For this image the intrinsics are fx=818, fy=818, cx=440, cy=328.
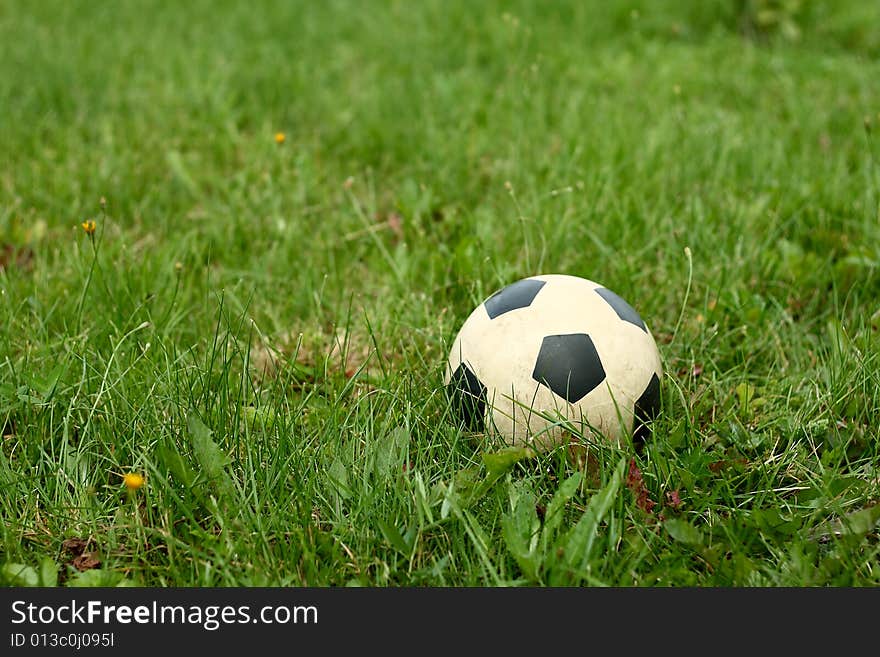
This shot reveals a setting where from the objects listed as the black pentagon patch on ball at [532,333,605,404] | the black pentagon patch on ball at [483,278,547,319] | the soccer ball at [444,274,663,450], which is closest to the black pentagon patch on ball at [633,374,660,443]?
the soccer ball at [444,274,663,450]

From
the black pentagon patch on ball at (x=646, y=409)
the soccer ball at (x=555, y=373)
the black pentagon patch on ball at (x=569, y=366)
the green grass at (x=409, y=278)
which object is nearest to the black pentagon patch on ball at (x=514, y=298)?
the soccer ball at (x=555, y=373)

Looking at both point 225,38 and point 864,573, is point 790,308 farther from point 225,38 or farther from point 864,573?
point 225,38

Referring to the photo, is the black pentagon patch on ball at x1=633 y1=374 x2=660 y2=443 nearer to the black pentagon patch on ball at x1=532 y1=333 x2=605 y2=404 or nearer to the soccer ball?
the soccer ball

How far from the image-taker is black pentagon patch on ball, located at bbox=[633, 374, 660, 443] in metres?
2.24

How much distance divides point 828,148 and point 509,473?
10.0ft

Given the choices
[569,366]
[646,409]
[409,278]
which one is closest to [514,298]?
[569,366]

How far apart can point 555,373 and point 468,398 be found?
26 cm

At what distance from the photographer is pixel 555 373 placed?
216 centimetres

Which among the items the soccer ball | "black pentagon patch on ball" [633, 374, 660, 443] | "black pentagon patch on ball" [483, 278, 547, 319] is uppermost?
"black pentagon patch on ball" [483, 278, 547, 319]

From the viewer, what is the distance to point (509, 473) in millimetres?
2055

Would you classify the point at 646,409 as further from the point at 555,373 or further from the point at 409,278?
the point at 409,278

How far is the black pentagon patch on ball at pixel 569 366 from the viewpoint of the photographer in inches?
84.7

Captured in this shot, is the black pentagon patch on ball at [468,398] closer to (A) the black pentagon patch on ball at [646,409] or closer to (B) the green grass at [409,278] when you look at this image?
(B) the green grass at [409,278]

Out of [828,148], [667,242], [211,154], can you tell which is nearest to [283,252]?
[211,154]
